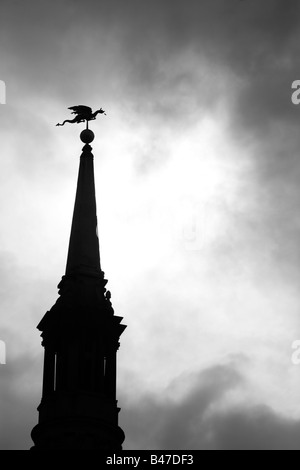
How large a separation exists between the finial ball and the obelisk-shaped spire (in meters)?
1.88

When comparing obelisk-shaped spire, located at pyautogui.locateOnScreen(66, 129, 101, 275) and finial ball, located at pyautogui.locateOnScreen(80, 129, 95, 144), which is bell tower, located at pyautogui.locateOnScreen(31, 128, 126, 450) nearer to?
obelisk-shaped spire, located at pyautogui.locateOnScreen(66, 129, 101, 275)

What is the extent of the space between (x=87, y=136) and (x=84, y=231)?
785cm

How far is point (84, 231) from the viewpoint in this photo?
4564 inches

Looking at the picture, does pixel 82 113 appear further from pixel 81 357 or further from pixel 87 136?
pixel 81 357

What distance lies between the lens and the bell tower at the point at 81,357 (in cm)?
10756

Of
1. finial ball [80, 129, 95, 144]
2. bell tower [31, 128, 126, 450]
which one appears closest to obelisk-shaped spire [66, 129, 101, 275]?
bell tower [31, 128, 126, 450]

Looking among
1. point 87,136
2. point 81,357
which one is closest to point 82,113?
point 87,136

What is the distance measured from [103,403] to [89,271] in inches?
408

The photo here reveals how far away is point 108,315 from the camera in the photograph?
112 meters

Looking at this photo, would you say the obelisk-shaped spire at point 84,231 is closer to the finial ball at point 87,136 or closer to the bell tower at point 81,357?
the bell tower at point 81,357

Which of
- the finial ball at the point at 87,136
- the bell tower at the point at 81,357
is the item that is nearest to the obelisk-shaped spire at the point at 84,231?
the bell tower at the point at 81,357
